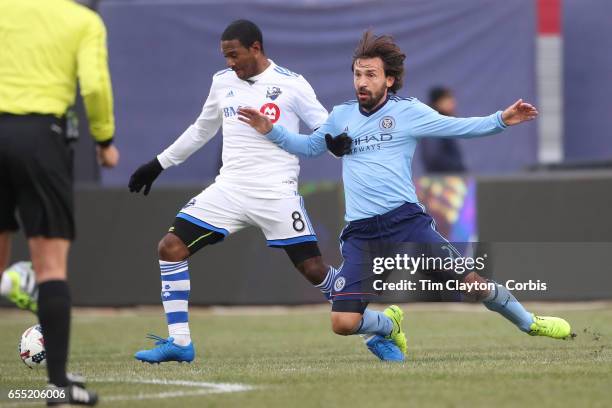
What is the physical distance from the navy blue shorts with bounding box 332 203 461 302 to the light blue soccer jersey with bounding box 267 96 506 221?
72mm

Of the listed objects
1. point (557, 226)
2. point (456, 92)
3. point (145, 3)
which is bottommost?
point (557, 226)

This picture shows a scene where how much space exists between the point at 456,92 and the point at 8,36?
1082 centimetres

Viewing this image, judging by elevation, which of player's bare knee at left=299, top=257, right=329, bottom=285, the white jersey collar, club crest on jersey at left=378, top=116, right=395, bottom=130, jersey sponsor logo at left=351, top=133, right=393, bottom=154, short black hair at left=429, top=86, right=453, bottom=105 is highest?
the white jersey collar

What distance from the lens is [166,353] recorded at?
887cm

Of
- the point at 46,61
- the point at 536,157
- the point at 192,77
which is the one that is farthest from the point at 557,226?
the point at 46,61

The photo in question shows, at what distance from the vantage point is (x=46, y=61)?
6.67m

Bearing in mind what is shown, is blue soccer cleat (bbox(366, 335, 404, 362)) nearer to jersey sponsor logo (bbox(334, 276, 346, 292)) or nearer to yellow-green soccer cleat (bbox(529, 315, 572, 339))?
jersey sponsor logo (bbox(334, 276, 346, 292))

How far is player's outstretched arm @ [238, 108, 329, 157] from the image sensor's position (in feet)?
28.4

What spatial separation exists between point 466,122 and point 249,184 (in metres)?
1.71

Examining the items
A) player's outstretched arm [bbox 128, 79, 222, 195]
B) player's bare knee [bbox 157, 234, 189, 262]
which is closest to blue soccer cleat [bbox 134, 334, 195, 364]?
player's bare knee [bbox 157, 234, 189, 262]

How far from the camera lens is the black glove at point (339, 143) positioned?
27.9 feet

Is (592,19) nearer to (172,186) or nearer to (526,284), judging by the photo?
(172,186)

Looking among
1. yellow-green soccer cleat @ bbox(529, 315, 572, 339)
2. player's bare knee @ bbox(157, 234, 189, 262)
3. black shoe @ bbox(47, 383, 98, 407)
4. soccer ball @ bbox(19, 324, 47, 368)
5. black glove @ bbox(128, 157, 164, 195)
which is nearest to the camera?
black shoe @ bbox(47, 383, 98, 407)

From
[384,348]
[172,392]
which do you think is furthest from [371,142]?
[172,392]
